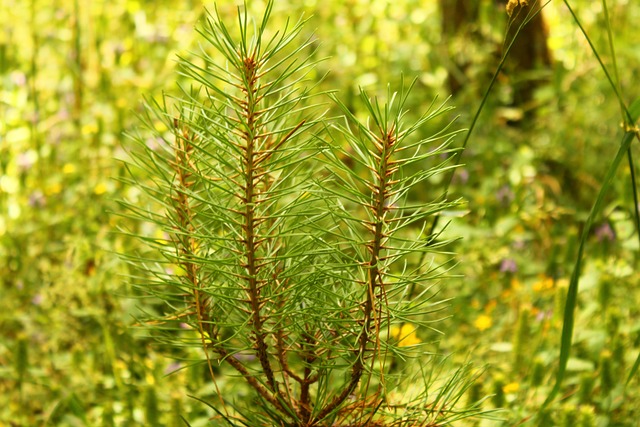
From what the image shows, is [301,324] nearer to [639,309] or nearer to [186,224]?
[186,224]

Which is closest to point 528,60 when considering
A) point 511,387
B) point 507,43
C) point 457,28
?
point 507,43

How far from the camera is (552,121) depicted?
2482 mm

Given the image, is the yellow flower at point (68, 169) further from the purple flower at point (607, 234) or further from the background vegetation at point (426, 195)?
the purple flower at point (607, 234)

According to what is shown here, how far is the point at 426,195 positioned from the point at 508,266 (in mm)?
474

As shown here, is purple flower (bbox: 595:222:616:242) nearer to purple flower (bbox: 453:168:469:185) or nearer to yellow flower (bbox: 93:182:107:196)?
purple flower (bbox: 453:168:469:185)

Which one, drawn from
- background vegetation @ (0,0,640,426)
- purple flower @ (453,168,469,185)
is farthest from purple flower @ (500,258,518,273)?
purple flower @ (453,168,469,185)

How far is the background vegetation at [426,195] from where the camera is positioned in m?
1.58

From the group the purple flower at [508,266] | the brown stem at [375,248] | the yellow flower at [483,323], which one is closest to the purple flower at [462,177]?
the purple flower at [508,266]

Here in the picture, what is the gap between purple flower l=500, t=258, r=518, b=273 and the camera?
6.68 feet

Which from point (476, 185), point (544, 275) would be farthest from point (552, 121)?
point (544, 275)

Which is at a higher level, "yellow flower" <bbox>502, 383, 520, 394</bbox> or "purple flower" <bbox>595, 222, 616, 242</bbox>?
"purple flower" <bbox>595, 222, 616, 242</bbox>

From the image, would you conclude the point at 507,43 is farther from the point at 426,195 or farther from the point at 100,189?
the point at 100,189

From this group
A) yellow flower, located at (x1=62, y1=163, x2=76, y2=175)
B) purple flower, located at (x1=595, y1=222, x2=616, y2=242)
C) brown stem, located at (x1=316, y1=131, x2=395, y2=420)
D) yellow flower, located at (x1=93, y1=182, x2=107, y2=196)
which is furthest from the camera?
yellow flower, located at (x1=62, y1=163, x2=76, y2=175)

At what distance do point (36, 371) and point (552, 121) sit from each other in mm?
1592
